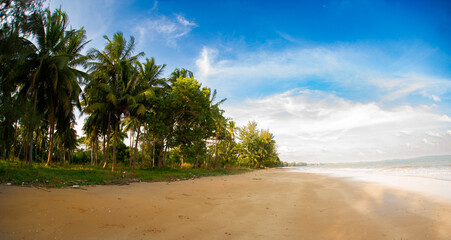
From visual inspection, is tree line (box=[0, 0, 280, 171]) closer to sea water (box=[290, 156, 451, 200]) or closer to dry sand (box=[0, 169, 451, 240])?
dry sand (box=[0, 169, 451, 240])

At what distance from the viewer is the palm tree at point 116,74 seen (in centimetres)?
1582

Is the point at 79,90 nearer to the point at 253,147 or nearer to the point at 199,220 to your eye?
the point at 199,220

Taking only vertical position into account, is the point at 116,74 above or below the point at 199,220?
above

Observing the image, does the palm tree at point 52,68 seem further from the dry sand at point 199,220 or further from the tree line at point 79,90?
the dry sand at point 199,220

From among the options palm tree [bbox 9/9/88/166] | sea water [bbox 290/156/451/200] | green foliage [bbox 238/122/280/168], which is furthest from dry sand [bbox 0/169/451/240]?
green foliage [bbox 238/122/280/168]

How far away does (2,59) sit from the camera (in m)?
6.73

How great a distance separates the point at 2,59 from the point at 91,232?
280 inches

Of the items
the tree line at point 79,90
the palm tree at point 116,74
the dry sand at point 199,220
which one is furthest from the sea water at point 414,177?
the palm tree at point 116,74

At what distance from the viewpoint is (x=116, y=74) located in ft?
57.1

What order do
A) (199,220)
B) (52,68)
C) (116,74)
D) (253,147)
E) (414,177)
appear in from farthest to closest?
1. (253,147)
2. (116,74)
3. (414,177)
4. (52,68)
5. (199,220)

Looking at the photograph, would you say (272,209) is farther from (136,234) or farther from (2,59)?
(2,59)

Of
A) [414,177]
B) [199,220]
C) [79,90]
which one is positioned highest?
[79,90]

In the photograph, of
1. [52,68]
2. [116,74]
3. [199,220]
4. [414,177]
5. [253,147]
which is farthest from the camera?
[253,147]

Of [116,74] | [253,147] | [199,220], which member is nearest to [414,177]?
[199,220]
